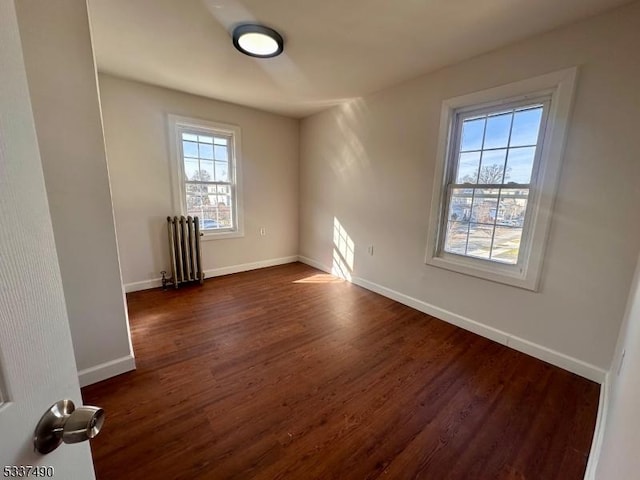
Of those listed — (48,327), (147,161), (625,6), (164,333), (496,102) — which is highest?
(625,6)

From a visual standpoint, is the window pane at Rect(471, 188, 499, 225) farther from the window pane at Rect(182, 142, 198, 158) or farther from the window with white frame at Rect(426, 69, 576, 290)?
the window pane at Rect(182, 142, 198, 158)

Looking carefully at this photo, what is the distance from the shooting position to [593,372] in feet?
6.21

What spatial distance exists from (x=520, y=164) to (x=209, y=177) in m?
3.54

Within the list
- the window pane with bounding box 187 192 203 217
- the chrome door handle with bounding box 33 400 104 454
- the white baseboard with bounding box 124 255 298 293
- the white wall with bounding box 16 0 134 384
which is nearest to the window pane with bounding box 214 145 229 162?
the window pane with bounding box 187 192 203 217

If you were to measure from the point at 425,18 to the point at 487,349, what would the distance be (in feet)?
8.40

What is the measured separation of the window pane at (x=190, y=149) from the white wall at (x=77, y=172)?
1974 millimetres

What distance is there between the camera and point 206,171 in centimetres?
370

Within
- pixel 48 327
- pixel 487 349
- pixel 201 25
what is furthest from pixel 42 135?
pixel 487 349

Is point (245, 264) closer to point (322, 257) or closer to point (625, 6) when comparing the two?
point (322, 257)

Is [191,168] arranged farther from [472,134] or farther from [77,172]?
[472,134]

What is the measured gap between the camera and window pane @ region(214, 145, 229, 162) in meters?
3.76

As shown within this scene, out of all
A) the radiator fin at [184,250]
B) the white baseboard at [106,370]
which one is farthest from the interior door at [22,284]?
the radiator fin at [184,250]

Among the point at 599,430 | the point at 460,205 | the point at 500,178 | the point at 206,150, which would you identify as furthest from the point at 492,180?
the point at 206,150

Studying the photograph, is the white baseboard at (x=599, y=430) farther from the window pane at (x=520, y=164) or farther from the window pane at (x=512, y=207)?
the window pane at (x=520, y=164)
